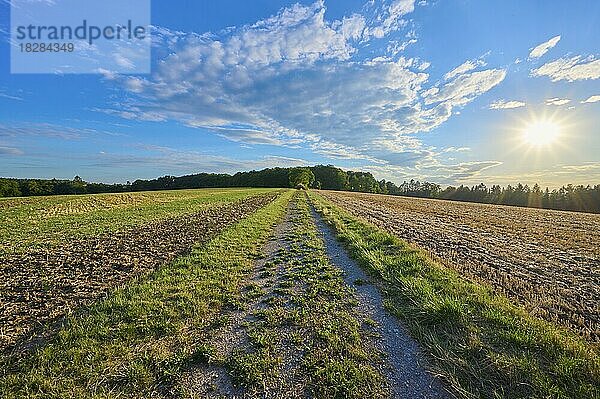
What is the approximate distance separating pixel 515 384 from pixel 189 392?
4.11 m

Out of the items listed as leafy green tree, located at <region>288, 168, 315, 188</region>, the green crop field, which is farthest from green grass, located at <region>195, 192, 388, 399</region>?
leafy green tree, located at <region>288, 168, 315, 188</region>

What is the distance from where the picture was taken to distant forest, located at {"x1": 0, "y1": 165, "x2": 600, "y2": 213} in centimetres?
7031

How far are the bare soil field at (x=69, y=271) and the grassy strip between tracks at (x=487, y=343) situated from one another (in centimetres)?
674

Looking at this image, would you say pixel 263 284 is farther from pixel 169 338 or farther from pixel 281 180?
pixel 281 180

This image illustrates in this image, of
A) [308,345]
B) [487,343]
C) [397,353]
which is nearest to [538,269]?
[487,343]

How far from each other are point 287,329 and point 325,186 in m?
131

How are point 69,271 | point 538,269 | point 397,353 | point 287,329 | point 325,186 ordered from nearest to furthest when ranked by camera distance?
point 397,353, point 287,329, point 69,271, point 538,269, point 325,186

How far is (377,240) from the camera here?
11961 millimetres

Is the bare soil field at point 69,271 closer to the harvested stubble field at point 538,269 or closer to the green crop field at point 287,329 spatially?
the green crop field at point 287,329

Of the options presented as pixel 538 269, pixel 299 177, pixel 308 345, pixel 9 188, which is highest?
pixel 299 177

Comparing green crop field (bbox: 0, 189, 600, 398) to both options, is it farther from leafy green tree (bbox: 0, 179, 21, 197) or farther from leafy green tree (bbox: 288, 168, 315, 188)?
leafy green tree (bbox: 288, 168, 315, 188)

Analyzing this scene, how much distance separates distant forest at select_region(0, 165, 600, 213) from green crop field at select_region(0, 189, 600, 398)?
79.8 metres

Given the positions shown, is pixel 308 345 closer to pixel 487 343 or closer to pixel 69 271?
pixel 487 343

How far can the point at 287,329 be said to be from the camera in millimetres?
4984
